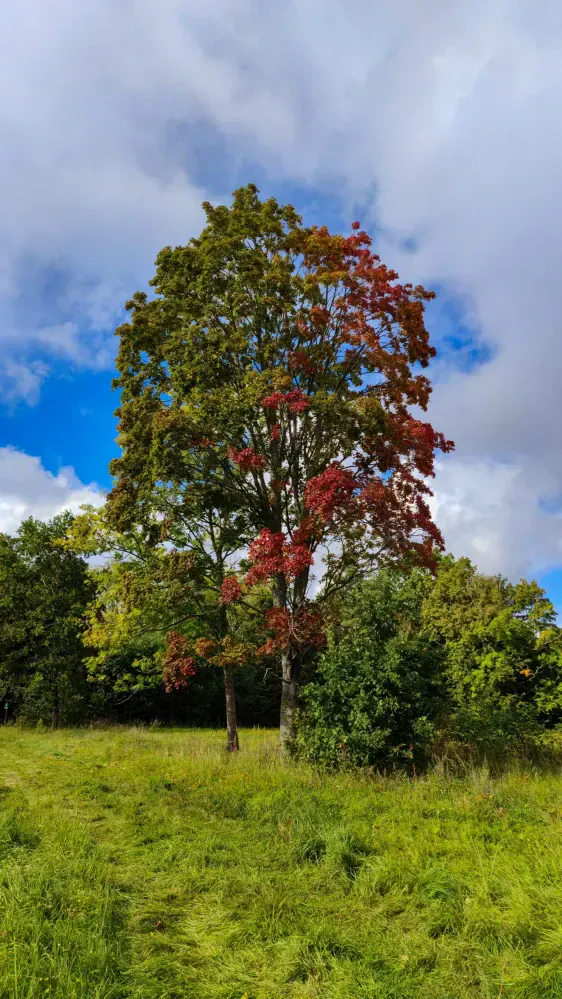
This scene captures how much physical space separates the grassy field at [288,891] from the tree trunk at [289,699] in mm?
2280

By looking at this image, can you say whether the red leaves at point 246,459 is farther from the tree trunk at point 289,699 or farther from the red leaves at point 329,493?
the tree trunk at point 289,699

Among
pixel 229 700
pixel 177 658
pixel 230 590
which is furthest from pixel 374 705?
pixel 229 700

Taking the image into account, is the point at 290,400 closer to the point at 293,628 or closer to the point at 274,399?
the point at 274,399

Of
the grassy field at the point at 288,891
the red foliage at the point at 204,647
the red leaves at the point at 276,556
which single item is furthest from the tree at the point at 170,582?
the grassy field at the point at 288,891

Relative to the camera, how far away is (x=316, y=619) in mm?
11219

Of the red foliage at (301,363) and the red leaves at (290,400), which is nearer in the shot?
the red leaves at (290,400)

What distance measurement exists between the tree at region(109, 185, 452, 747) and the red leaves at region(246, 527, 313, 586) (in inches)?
4.3

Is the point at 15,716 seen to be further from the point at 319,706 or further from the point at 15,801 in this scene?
the point at 319,706

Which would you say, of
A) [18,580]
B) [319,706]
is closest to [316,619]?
[319,706]

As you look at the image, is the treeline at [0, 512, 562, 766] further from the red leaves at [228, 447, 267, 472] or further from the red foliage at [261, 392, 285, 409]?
the red foliage at [261, 392, 285, 409]

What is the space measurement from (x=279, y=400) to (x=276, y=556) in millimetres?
3142

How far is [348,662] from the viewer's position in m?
10.9

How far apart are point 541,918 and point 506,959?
73 centimetres

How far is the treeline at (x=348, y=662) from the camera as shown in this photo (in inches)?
404
